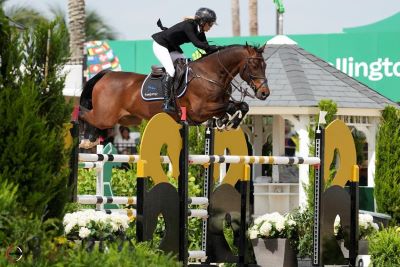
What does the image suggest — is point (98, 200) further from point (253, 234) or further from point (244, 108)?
point (244, 108)

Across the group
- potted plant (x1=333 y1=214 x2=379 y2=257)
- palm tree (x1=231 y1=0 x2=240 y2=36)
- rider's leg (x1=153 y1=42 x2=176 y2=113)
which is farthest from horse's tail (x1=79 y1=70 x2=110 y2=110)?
palm tree (x1=231 y1=0 x2=240 y2=36)

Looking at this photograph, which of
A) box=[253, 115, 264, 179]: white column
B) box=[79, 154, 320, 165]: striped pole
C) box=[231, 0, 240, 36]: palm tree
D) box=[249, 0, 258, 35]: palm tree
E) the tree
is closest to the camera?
the tree

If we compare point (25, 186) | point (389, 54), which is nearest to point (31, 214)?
point (25, 186)

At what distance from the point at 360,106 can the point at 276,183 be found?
1952 mm

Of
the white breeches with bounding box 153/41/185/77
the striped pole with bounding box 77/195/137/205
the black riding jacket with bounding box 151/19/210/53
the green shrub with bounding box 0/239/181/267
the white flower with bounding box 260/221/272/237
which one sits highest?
the black riding jacket with bounding box 151/19/210/53

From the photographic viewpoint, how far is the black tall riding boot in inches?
483

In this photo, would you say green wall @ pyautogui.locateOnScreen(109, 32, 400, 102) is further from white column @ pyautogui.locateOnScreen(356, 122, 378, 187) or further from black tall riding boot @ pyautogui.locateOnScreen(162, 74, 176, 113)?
black tall riding boot @ pyautogui.locateOnScreen(162, 74, 176, 113)

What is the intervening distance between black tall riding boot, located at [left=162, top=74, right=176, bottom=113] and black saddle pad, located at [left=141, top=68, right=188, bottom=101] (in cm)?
7

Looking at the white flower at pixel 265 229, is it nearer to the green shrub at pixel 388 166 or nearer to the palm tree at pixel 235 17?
the green shrub at pixel 388 166

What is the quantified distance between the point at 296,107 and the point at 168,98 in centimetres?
672

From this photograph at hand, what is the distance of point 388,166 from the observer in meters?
17.4

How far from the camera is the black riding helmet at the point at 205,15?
38.8ft

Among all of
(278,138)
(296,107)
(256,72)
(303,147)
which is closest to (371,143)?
(278,138)

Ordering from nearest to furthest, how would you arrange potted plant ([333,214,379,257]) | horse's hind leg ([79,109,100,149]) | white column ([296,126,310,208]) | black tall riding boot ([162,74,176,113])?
1. potted plant ([333,214,379,257])
2. black tall riding boot ([162,74,176,113])
3. horse's hind leg ([79,109,100,149])
4. white column ([296,126,310,208])
